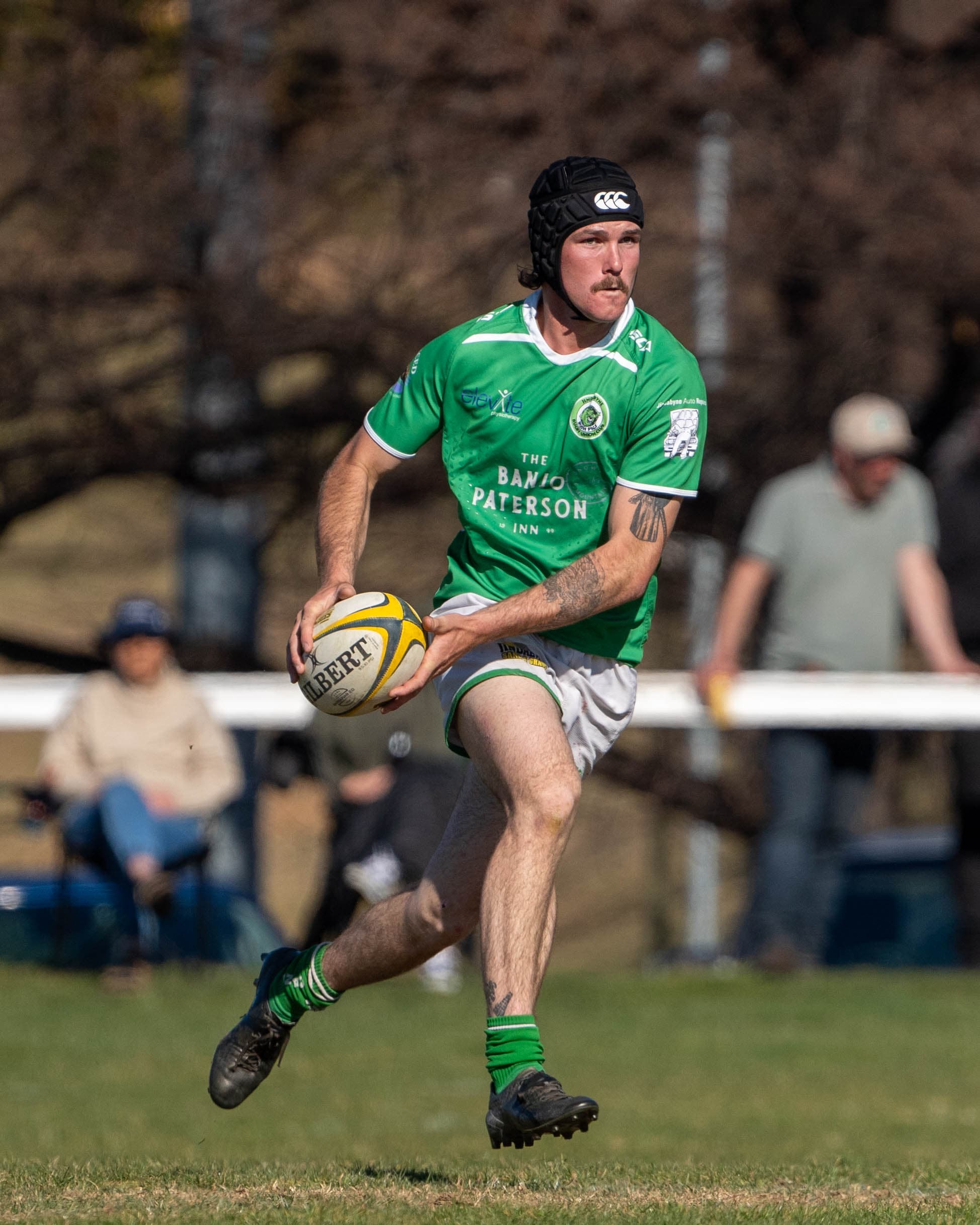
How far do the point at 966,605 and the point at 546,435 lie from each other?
570 cm

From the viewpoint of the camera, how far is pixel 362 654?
16.9ft

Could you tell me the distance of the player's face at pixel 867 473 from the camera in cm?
1002

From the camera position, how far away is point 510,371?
556 centimetres

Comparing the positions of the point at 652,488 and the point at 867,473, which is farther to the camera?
the point at 867,473

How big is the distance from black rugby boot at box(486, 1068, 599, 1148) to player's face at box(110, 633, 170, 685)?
6.10m

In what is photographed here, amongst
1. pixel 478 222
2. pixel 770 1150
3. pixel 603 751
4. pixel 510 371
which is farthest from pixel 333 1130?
pixel 478 222

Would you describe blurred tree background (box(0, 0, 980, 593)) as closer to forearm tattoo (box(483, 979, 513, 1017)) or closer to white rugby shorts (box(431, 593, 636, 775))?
white rugby shorts (box(431, 593, 636, 775))

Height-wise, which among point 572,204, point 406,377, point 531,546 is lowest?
point 531,546

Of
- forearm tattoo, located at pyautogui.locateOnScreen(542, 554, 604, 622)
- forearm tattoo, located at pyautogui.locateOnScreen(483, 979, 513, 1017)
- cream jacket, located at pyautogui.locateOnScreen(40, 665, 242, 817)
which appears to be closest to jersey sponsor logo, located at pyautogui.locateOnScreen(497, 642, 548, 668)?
forearm tattoo, located at pyautogui.locateOnScreen(542, 554, 604, 622)

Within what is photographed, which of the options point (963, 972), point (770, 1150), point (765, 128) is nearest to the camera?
point (770, 1150)

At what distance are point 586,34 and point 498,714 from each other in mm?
9122

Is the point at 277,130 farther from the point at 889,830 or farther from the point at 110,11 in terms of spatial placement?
the point at 889,830

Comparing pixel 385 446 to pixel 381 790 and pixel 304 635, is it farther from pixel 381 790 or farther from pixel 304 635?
pixel 381 790

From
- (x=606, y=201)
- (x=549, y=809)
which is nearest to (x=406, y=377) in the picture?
(x=606, y=201)
